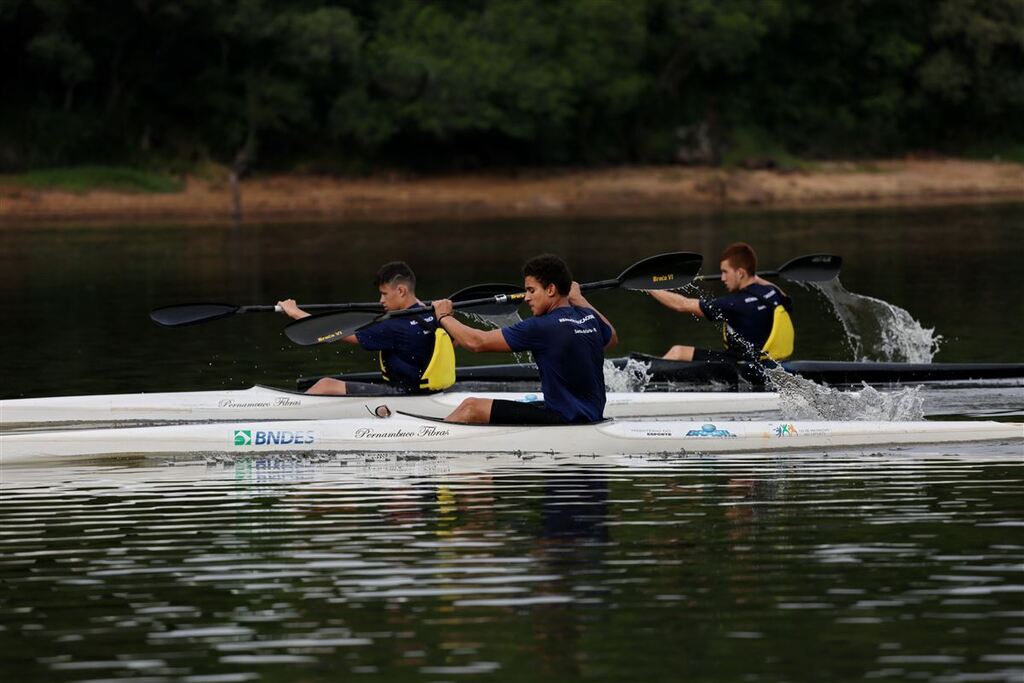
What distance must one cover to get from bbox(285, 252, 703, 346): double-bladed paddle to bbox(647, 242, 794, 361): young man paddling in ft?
3.97

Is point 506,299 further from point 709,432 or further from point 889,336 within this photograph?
point 889,336

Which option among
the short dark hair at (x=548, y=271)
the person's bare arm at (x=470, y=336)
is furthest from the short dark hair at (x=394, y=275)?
the short dark hair at (x=548, y=271)

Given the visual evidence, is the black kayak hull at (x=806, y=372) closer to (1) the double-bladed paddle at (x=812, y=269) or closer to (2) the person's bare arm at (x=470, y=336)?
(1) the double-bladed paddle at (x=812, y=269)

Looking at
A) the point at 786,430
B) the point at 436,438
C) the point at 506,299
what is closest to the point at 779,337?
the point at 506,299

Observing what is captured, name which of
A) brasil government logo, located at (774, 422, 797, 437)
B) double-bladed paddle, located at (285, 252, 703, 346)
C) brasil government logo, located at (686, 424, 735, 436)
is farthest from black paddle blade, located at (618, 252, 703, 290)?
brasil government logo, located at (774, 422, 797, 437)

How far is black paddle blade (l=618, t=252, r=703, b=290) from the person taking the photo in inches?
709

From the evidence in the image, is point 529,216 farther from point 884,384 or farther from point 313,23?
point 884,384

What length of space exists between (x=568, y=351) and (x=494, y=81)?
2020 inches

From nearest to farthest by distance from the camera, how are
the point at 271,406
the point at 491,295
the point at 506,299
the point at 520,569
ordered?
the point at 520,569, the point at 506,299, the point at 271,406, the point at 491,295

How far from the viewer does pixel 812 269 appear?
21.2 meters

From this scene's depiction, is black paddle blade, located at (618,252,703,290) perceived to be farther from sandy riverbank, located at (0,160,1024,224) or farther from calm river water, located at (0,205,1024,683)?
sandy riverbank, located at (0,160,1024,224)

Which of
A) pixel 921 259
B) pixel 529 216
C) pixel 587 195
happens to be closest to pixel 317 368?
pixel 921 259

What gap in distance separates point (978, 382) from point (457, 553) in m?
10.0

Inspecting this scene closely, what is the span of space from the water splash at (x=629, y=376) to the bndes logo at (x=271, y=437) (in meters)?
5.66
